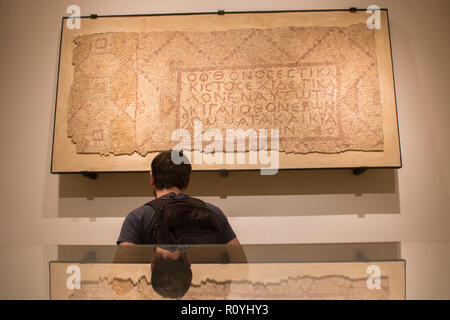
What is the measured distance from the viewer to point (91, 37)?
212cm

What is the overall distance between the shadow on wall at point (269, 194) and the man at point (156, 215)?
75 centimetres

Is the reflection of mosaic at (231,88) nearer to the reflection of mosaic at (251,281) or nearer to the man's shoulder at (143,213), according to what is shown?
the man's shoulder at (143,213)

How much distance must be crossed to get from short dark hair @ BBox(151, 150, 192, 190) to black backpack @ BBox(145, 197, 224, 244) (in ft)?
0.42

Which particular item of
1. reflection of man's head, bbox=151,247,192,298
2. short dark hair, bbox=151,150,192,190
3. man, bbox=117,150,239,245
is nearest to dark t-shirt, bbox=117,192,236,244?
man, bbox=117,150,239,245

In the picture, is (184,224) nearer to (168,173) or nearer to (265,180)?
(168,173)

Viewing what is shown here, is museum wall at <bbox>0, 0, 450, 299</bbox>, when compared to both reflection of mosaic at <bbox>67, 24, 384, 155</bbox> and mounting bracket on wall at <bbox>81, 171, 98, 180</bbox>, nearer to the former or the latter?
mounting bracket on wall at <bbox>81, 171, 98, 180</bbox>

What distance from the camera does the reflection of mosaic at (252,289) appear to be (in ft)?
1.34

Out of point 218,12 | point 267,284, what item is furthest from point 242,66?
point 267,284

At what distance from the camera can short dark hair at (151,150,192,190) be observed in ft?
4.21

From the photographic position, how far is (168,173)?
128 centimetres

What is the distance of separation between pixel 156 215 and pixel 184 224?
0.36 ft

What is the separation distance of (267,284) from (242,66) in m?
1.74

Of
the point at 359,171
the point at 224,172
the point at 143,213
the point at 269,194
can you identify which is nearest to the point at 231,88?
the point at 224,172
